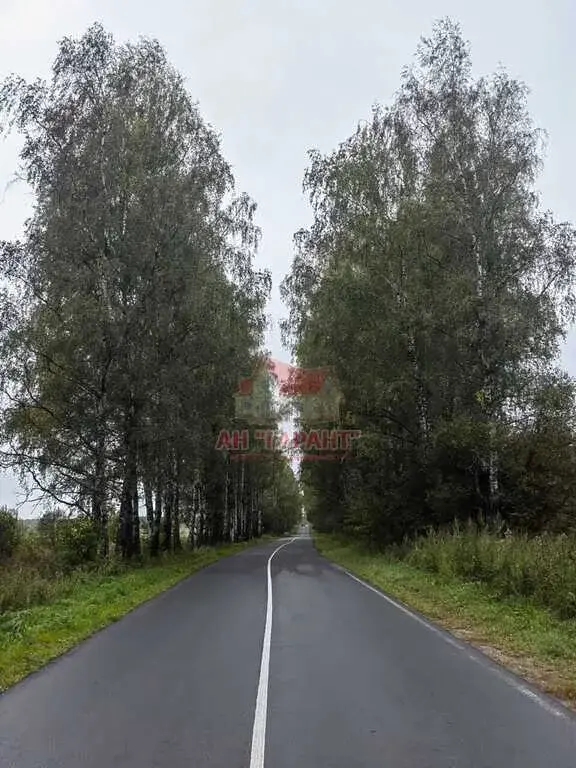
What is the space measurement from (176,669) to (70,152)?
18548mm

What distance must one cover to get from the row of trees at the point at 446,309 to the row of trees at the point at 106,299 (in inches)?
226

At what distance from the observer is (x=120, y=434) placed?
72.4ft

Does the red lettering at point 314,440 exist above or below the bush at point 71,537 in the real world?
above

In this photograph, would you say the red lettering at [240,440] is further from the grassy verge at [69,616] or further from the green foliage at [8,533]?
the grassy verge at [69,616]

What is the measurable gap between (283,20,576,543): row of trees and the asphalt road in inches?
460

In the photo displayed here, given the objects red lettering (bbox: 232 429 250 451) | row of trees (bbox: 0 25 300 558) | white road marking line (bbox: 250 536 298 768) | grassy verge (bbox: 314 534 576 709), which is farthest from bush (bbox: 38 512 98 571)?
red lettering (bbox: 232 429 250 451)

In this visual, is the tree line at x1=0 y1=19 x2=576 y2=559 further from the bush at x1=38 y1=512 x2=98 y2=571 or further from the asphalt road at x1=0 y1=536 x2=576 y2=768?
the asphalt road at x1=0 y1=536 x2=576 y2=768

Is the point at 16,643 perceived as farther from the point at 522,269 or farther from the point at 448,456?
the point at 522,269

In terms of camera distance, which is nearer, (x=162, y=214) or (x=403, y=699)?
(x=403, y=699)

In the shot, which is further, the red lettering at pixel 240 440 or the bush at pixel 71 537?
the red lettering at pixel 240 440

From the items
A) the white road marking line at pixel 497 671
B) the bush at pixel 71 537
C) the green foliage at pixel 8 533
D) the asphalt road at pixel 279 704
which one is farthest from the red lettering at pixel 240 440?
the asphalt road at pixel 279 704

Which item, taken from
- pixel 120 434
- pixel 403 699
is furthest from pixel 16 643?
pixel 120 434

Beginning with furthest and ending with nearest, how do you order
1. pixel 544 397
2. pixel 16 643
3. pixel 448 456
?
pixel 448 456
pixel 544 397
pixel 16 643

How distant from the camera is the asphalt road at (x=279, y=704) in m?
5.26
